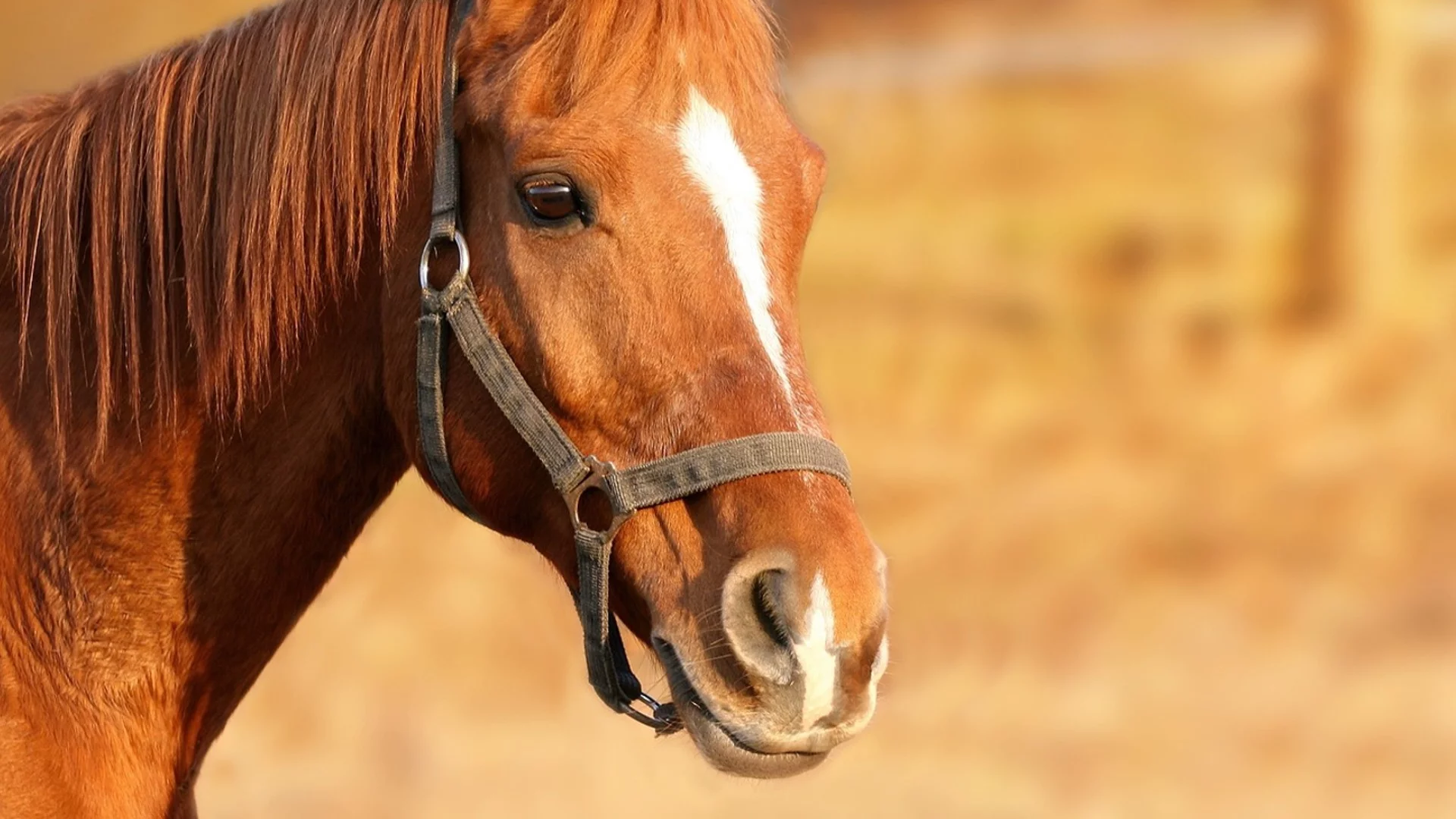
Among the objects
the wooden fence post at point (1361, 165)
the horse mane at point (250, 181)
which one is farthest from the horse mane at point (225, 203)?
the wooden fence post at point (1361, 165)

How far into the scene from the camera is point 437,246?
2209 mm

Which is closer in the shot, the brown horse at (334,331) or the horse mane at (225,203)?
the brown horse at (334,331)

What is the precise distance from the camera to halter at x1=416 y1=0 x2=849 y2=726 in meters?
2.04

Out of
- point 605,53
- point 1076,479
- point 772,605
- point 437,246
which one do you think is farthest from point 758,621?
point 1076,479

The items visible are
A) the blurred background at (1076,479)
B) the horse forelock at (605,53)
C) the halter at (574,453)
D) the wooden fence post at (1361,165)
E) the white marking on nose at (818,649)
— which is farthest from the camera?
the wooden fence post at (1361,165)

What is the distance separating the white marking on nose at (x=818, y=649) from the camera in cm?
194

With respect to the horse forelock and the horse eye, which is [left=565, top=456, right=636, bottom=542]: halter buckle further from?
the horse forelock

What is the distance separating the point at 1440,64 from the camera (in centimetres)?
1418

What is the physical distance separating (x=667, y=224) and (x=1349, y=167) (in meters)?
11.8

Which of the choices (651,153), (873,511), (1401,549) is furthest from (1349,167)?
(651,153)

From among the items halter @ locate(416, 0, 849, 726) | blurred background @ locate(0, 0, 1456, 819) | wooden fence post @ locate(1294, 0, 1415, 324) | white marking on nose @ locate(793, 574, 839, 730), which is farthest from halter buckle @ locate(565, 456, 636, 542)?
wooden fence post @ locate(1294, 0, 1415, 324)

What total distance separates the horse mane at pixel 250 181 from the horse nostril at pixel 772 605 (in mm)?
718

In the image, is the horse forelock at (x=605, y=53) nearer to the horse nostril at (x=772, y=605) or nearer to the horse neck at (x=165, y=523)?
the horse neck at (x=165, y=523)

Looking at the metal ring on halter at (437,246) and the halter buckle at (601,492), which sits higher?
the metal ring on halter at (437,246)
